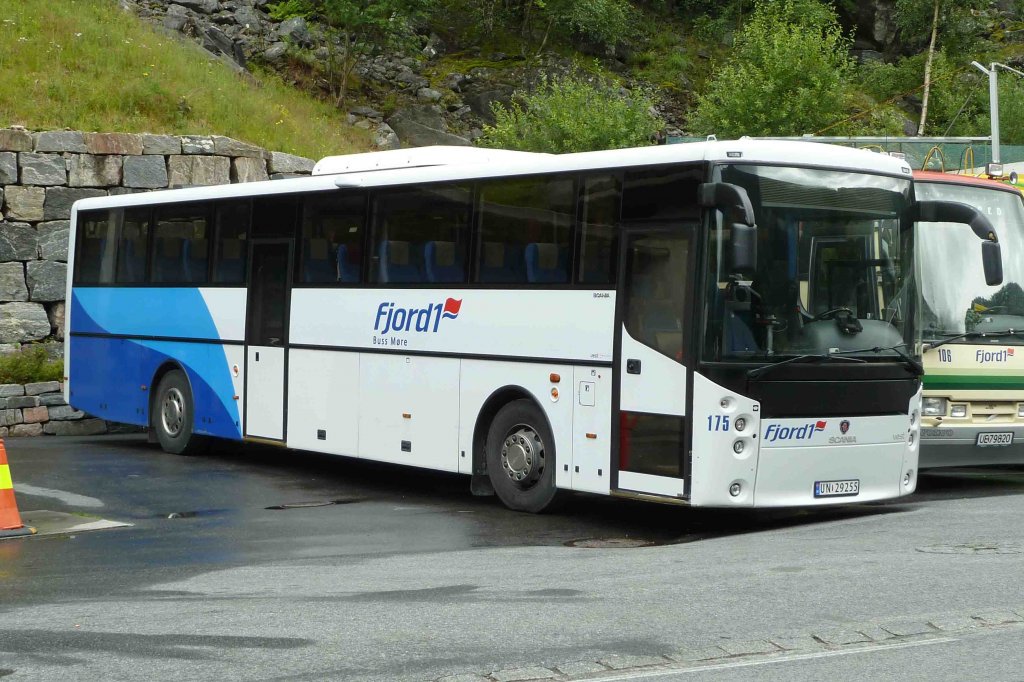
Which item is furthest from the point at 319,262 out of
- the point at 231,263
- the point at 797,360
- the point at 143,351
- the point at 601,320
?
the point at 797,360

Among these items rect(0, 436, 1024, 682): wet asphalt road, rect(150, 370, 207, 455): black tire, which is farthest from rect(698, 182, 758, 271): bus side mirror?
rect(150, 370, 207, 455): black tire

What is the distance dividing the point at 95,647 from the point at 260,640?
814 mm

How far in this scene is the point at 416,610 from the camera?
7.96m

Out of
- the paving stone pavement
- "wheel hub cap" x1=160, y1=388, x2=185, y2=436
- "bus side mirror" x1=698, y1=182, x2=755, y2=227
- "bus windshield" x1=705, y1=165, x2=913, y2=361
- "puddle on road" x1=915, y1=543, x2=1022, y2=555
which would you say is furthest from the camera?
"wheel hub cap" x1=160, y1=388, x2=185, y2=436

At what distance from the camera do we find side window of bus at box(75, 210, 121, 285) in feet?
61.7

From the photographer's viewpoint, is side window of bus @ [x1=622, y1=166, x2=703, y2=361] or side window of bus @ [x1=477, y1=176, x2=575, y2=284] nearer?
side window of bus @ [x1=622, y1=166, x2=703, y2=361]

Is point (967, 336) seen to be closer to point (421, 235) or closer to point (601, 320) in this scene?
point (601, 320)

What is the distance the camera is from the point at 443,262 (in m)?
13.4

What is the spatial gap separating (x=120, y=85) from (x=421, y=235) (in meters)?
13.9

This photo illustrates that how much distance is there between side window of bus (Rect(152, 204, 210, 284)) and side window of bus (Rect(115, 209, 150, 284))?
0.96 ft

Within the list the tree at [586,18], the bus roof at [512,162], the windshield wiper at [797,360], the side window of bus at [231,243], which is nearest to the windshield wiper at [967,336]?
the bus roof at [512,162]

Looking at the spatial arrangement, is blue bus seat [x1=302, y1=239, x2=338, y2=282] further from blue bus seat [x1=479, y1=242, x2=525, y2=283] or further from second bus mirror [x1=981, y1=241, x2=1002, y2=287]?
second bus mirror [x1=981, y1=241, x2=1002, y2=287]

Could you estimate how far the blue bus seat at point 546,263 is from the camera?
12.1 m

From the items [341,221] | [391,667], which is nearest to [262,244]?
[341,221]
